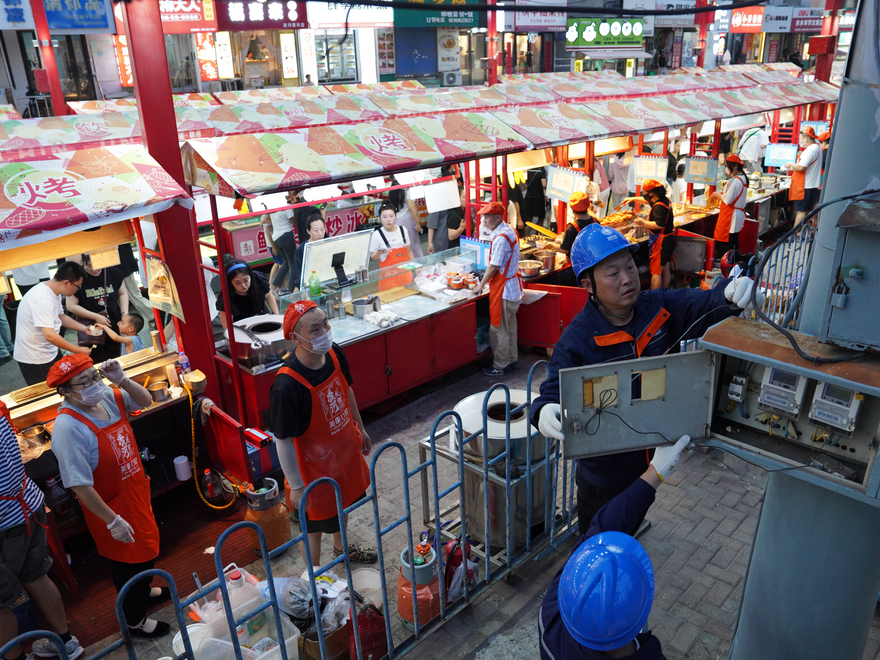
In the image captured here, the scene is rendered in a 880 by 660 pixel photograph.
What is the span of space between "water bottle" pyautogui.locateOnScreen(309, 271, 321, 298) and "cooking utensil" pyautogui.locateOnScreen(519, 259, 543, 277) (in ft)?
9.19

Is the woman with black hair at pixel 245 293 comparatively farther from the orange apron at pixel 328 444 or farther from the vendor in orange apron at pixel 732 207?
the vendor in orange apron at pixel 732 207

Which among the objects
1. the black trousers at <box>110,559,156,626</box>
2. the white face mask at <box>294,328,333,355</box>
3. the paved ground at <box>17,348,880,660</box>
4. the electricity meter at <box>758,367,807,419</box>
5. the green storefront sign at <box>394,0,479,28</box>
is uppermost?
the green storefront sign at <box>394,0,479,28</box>

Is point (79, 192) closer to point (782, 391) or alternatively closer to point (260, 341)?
point (260, 341)

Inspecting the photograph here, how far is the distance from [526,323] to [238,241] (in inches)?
213

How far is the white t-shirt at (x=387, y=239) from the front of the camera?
8.73 metres

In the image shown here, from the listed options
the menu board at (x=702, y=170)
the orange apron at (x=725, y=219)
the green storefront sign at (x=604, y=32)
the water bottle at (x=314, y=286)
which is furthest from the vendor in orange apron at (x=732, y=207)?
the green storefront sign at (x=604, y=32)

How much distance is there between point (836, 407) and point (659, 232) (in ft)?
23.1

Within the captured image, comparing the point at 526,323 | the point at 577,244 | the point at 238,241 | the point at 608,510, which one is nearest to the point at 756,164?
the point at 526,323

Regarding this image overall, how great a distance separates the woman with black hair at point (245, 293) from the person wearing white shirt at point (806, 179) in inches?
434

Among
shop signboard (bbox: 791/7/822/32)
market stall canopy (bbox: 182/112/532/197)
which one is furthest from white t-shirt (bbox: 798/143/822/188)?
shop signboard (bbox: 791/7/822/32)

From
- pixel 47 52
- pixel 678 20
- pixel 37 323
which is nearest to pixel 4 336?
pixel 37 323

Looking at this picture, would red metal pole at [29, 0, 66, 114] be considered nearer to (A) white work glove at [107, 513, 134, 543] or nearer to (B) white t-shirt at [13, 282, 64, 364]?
(B) white t-shirt at [13, 282, 64, 364]

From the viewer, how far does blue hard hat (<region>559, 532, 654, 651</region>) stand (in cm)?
212

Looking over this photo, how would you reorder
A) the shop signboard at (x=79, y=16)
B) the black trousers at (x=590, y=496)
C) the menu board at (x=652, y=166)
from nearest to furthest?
the black trousers at (x=590, y=496) < the shop signboard at (x=79, y=16) < the menu board at (x=652, y=166)
